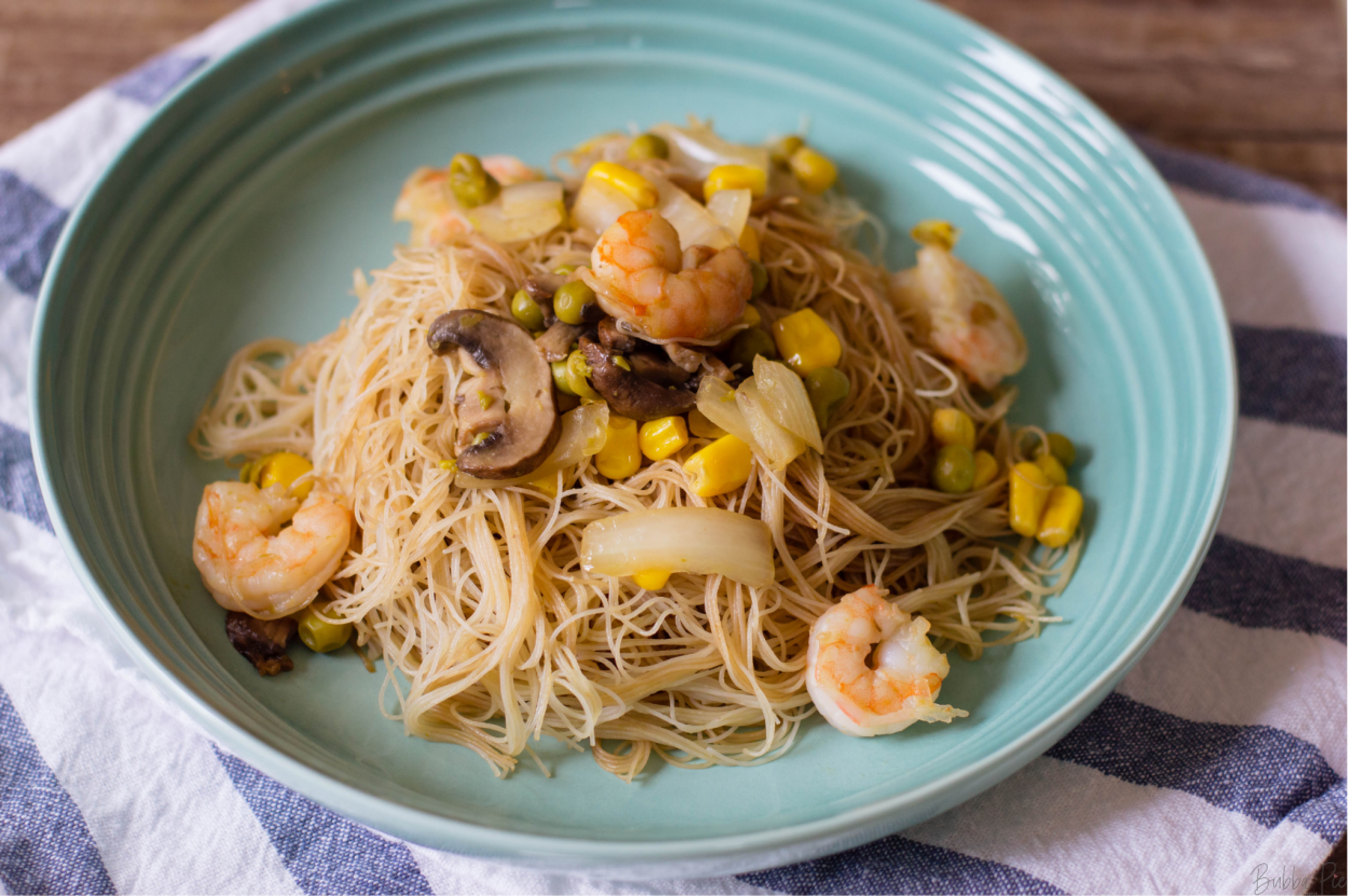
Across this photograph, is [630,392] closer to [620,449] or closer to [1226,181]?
[620,449]

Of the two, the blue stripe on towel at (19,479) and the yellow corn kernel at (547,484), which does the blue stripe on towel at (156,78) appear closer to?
the blue stripe on towel at (19,479)

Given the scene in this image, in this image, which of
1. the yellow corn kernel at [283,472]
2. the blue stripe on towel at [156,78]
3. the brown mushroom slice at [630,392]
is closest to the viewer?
the brown mushroom slice at [630,392]

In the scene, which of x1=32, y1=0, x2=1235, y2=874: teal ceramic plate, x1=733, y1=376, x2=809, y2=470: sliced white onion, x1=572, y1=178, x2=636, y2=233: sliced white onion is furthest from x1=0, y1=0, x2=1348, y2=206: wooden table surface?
x1=733, y1=376, x2=809, y2=470: sliced white onion

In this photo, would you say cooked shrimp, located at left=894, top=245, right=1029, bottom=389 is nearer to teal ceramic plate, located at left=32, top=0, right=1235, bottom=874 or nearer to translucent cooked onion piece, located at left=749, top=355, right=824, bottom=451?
teal ceramic plate, located at left=32, top=0, right=1235, bottom=874

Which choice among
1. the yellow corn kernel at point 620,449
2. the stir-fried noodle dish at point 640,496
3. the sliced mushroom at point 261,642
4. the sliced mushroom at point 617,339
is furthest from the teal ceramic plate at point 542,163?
the sliced mushroom at point 617,339

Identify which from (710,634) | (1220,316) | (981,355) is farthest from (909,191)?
(710,634)

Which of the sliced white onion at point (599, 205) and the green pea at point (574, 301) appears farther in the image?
the sliced white onion at point (599, 205)

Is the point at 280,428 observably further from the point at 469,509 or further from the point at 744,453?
the point at 744,453
